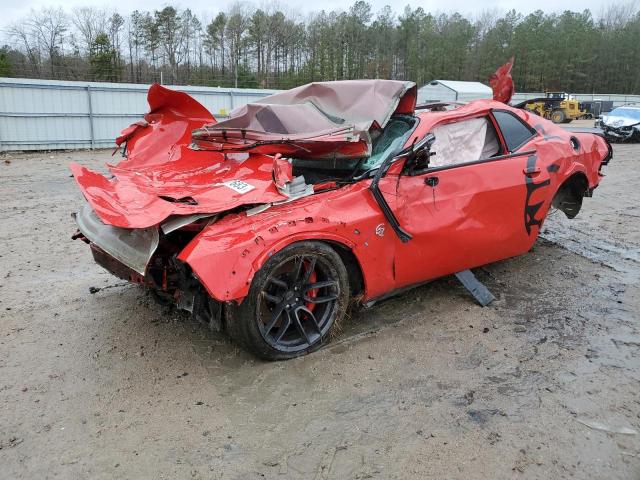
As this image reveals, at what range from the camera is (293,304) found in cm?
312

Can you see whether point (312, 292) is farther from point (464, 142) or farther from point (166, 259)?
point (464, 142)

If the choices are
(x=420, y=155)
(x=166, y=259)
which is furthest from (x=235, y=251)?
(x=420, y=155)

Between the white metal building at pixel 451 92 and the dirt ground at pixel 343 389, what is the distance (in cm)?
3082

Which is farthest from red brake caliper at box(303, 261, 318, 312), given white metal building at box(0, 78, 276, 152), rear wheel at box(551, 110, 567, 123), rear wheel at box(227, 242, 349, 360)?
rear wheel at box(551, 110, 567, 123)

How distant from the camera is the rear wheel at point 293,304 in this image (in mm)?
2912

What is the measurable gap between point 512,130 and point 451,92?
1235 inches

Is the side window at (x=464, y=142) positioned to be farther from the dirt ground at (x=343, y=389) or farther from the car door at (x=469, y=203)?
the dirt ground at (x=343, y=389)

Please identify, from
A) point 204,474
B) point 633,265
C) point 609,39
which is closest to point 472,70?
point 609,39

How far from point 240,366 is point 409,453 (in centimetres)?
120

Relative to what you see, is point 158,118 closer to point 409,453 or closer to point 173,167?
point 173,167

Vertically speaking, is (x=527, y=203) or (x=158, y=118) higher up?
(x=158, y=118)

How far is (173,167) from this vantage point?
4.07 metres

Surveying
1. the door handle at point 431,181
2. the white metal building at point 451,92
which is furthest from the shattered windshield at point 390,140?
the white metal building at point 451,92

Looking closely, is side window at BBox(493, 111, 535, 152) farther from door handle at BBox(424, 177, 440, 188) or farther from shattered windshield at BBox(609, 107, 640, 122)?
shattered windshield at BBox(609, 107, 640, 122)
